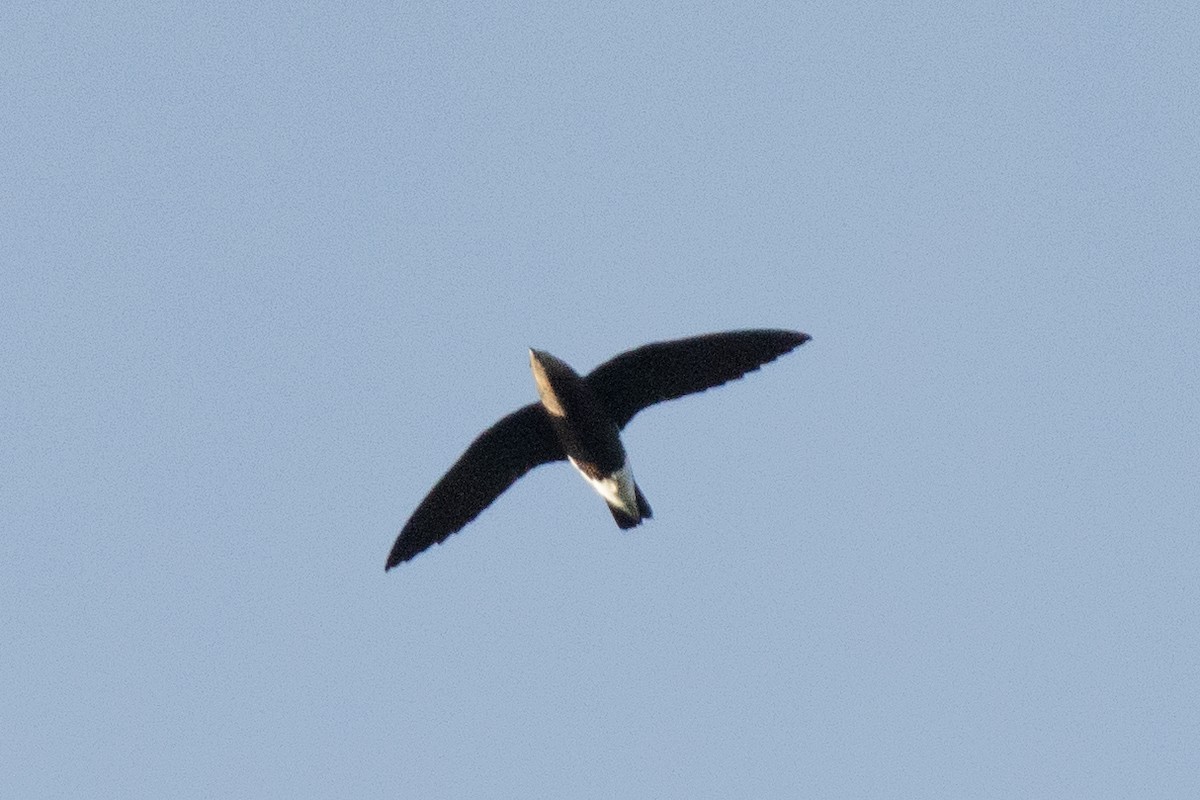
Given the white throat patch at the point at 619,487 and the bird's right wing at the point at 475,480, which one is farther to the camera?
the bird's right wing at the point at 475,480

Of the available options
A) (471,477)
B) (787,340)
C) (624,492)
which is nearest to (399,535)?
(471,477)

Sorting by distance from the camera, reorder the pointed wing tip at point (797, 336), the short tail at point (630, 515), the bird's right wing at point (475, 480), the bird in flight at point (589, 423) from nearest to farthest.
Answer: the bird in flight at point (589, 423) < the pointed wing tip at point (797, 336) < the short tail at point (630, 515) < the bird's right wing at point (475, 480)

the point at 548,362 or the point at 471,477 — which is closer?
the point at 548,362

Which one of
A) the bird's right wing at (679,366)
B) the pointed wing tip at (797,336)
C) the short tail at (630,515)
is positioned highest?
the bird's right wing at (679,366)

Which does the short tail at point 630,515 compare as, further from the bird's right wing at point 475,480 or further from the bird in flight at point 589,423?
the bird's right wing at point 475,480

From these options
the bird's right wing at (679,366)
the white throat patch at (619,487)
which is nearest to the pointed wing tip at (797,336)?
the bird's right wing at (679,366)


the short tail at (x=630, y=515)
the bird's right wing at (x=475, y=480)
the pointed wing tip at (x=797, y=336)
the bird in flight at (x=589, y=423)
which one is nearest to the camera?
the bird in flight at (x=589, y=423)

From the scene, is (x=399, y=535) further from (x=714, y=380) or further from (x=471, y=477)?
(x=714, y=380)
